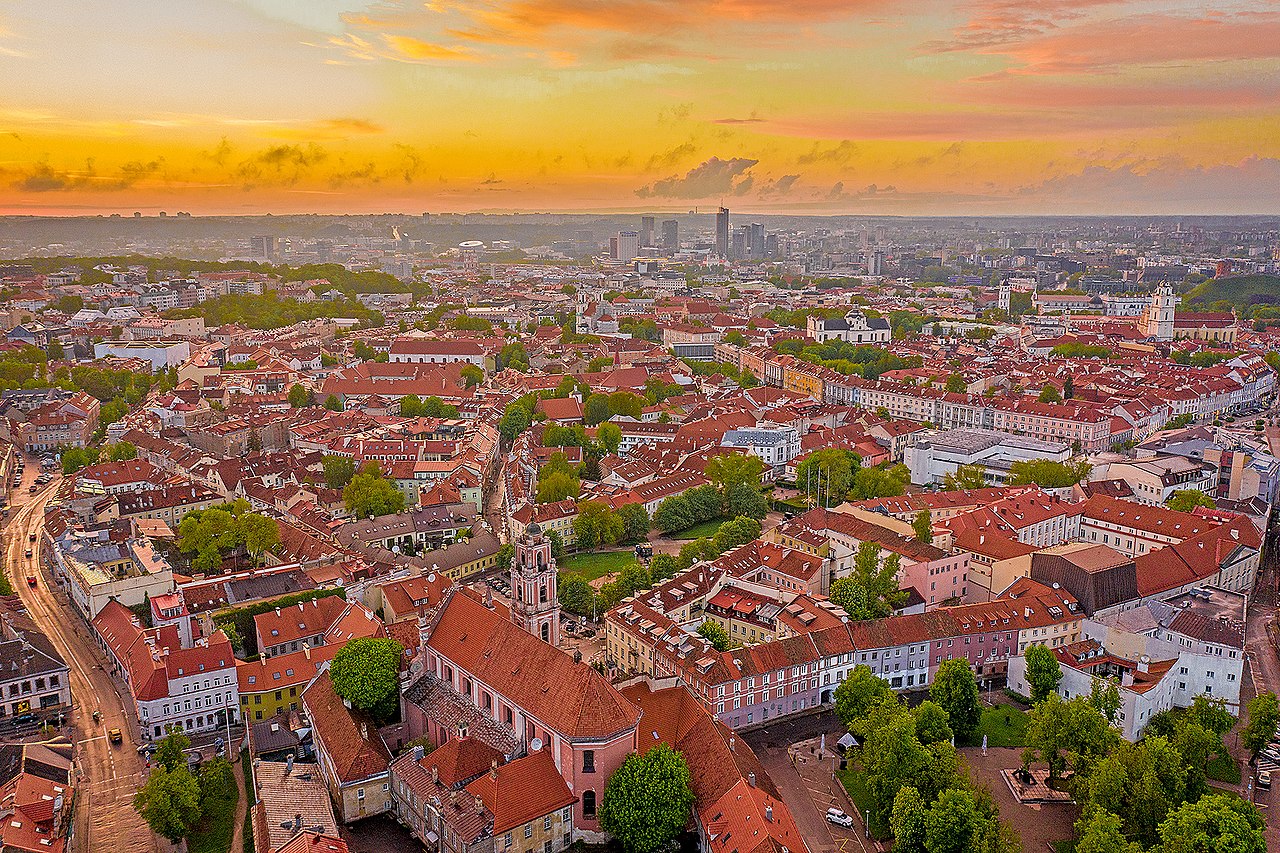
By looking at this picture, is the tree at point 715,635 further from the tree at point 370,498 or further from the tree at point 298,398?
the tree at point 298,398

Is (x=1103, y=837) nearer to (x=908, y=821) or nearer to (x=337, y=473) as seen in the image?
(x=908, y=821)

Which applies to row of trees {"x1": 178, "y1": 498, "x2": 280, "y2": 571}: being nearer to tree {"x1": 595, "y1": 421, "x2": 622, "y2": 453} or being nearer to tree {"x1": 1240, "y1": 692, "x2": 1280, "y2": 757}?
tree {"x1": 595, "y1": 421, "x2": 622, "y2": 453}

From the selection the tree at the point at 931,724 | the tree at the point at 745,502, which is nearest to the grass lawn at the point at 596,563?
the tree at the point at 745,502

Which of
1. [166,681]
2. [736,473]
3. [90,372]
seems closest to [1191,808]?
[166,681]

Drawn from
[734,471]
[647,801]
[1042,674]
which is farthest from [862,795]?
[734,471]

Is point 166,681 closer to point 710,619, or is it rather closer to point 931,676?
point 710,619
